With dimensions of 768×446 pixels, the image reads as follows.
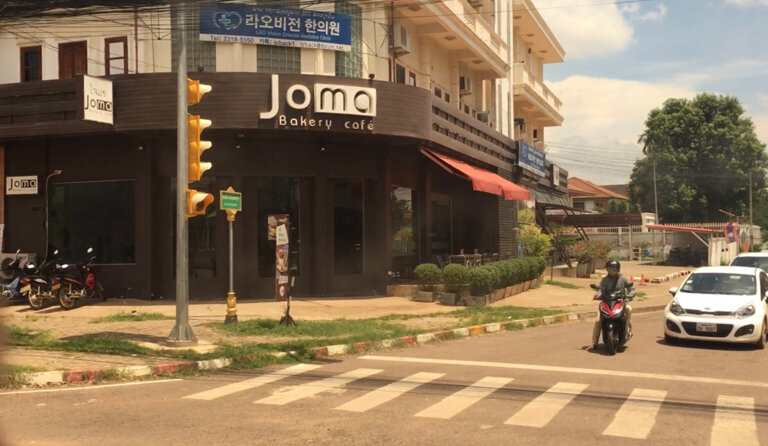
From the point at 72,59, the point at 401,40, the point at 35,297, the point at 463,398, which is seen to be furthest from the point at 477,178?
the point at 463,398

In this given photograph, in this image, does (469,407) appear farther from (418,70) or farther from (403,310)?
(418,70)

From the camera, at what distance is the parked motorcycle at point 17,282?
1588 cm

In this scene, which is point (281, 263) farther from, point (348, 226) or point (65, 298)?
point (65, 298)

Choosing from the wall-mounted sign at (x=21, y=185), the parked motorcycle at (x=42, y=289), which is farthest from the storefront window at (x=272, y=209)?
the wall-mounted sign at (x=21, y=185)

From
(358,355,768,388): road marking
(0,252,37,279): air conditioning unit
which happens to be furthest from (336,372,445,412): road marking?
(0,252,37,279): air conditioning unit

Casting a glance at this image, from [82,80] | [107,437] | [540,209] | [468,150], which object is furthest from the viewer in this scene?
[540,209]

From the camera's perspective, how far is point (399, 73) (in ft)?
72.2

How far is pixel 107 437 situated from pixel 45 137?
44.5 feet

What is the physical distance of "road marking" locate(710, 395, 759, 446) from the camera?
19.3ft

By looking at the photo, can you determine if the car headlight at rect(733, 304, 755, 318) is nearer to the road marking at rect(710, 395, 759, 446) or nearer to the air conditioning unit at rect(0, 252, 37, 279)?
the road marking at rect(710, 395, 759, 446)

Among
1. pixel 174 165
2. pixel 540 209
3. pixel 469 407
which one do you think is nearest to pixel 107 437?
pixel 469 407

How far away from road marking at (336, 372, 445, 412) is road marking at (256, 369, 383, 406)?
62cm

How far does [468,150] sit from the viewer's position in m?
22.7

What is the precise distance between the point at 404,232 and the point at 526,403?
45.4 ft
